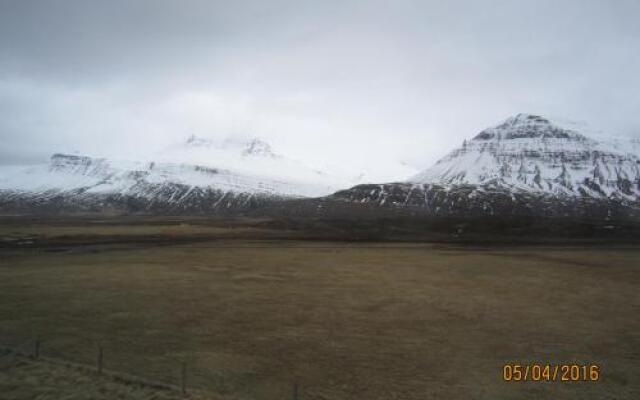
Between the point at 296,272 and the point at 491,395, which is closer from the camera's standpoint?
the point at 491,395

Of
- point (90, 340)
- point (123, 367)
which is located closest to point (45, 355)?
point (90, 340)

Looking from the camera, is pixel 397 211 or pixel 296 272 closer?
pixel 296 272

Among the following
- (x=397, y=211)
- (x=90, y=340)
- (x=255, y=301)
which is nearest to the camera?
(x=90, y=340)

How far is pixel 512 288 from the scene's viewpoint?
42469 millimetres

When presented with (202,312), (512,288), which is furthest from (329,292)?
(512,288)

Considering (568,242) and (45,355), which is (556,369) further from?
(568,242)

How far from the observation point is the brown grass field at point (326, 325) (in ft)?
Answer: 67.8

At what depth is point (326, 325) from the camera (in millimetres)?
29828

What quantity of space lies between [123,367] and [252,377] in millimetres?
6198

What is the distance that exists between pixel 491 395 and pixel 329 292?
21555 mm

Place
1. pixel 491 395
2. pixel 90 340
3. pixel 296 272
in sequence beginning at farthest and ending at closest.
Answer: pixel 296 272, pixel 90 340, pixel 491 395

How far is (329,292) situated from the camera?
4028 centimetres

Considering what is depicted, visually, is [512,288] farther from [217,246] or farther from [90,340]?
[217,246]

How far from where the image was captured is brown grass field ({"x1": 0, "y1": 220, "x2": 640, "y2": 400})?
20.7m
